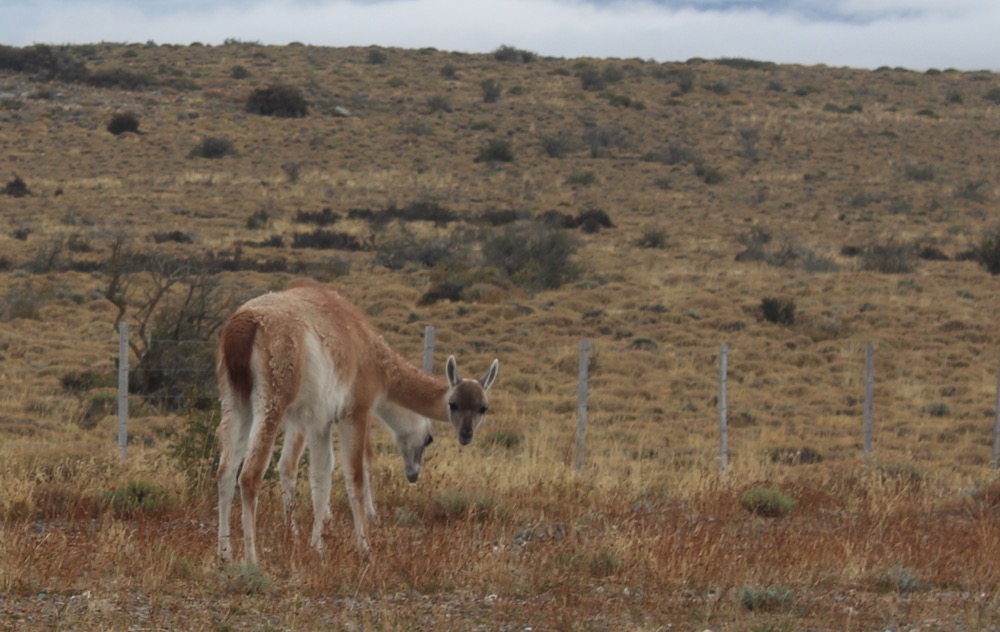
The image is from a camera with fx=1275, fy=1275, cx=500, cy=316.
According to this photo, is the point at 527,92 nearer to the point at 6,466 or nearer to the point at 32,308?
the point at 32,308

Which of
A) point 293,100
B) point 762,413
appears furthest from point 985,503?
point 293,100

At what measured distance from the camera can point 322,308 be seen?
8570 millimetres

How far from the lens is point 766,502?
11531 mm

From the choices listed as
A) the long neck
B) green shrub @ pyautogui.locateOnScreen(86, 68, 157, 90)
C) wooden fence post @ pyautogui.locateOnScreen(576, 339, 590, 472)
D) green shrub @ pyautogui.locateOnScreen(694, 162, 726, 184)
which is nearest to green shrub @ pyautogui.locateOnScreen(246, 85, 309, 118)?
green shrub @ pyautogui.locateOnScreen(86, 68, 157, 90)

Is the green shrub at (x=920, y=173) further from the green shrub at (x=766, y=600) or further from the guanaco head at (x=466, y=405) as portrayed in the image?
the green shrub at (x=766, y=600)

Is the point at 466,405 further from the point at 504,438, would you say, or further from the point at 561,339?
the point at 561,339

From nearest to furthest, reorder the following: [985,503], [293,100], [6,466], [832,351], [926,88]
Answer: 1. [6,466]
2. [985,503]
3. [832,351]
4. [293,100]
5. [926,88]

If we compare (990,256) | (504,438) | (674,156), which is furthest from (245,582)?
(674,156)

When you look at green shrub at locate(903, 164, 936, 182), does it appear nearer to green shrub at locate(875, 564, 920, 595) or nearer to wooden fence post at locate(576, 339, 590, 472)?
wooden fence post at locate(576, 339, 590, 472)

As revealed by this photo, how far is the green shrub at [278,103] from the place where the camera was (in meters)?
61.9

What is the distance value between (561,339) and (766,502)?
43.9 ft

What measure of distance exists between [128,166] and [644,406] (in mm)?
35757

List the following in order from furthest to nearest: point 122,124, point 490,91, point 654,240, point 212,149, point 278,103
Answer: point 490,91 → point 278,103 → point 122,124 → point 212,149 → point 654,240

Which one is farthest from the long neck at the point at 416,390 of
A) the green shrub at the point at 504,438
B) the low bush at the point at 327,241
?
the low bush at the point at 327,241
